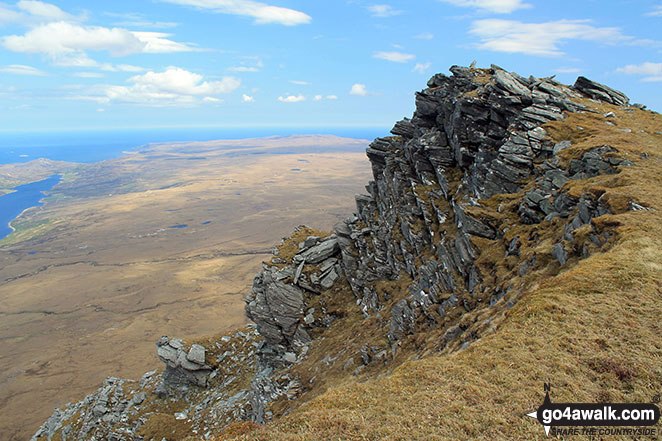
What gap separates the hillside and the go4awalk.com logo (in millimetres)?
421

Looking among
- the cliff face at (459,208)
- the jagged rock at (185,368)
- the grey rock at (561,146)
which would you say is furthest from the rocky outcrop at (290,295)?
the grey rock at (561,146)

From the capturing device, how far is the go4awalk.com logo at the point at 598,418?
12.0m

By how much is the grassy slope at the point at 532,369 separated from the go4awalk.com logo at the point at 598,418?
0.32 metres

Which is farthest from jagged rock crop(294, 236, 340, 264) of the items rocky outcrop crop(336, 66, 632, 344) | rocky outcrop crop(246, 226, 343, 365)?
rocky outcrop crop(336, 66, 632, 344)

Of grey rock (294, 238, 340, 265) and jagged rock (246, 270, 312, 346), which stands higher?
grey rock (294, 238, 340, 265)

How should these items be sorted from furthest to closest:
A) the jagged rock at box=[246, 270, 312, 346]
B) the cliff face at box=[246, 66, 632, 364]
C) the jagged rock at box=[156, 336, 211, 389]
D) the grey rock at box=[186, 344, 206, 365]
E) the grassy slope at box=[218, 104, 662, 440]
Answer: the grey rock at box=[186, 344, 206, 365]
the jagged rock at box=[156, 336, 211, 389]
the jagged rock at box=[246, 270, 312, 346]
the cliff face at box=[246, 66, 632, 364]
the grassy slope at box=[218, 104, 662, 440]

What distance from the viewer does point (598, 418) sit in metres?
12.7

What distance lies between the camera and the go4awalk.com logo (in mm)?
12039

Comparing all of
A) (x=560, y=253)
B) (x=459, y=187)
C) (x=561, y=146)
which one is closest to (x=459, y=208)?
(x=459, y=187)

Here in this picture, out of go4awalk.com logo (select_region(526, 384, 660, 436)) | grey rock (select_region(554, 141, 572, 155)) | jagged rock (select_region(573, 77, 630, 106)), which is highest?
jagged rock (select_region(573, 77, 630, 106))

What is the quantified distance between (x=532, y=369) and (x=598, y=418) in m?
2.87

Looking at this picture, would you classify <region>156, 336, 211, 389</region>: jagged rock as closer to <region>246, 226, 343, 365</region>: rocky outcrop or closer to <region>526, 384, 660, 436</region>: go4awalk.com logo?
<region>246, 226, 343, 365</region>: rocky outcrop

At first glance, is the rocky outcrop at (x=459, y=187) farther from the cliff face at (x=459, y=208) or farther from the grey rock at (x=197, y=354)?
the grey rock at (x=197, y=354)

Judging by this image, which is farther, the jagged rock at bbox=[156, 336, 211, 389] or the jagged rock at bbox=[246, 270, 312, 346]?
the jagged rock at bbox=[156, 336, 211, 389]
